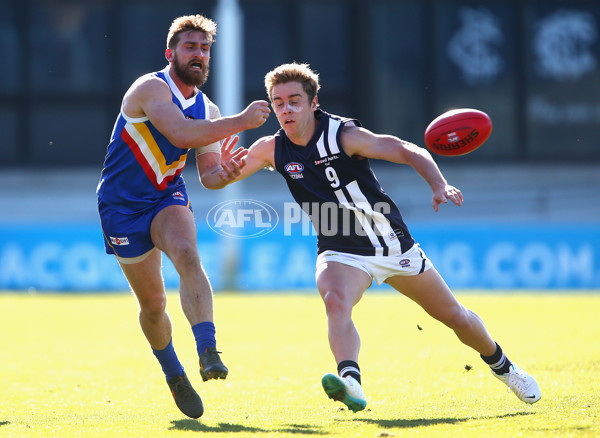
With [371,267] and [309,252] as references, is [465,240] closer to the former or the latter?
[309,252]

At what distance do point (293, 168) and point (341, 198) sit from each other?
0.38 m

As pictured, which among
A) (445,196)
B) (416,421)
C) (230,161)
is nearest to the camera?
(445,196)

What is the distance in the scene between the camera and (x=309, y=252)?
16.4 m

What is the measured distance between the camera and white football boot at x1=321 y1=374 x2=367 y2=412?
Answer: 5352 millimetres

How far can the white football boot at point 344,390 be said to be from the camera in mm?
5352

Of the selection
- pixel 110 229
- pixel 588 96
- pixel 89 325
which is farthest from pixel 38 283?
pixel 588 96

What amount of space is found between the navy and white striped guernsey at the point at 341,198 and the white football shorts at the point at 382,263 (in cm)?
4

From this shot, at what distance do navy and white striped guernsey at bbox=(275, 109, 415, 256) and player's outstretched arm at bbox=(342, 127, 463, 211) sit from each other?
9 cm

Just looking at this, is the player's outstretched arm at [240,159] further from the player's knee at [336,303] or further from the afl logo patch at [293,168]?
the player's knee at [336,303]

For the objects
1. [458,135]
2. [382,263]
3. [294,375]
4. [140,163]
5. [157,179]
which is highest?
[458,135]

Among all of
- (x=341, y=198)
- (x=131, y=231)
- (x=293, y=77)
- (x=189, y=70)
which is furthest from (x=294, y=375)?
(x=189, y=70)

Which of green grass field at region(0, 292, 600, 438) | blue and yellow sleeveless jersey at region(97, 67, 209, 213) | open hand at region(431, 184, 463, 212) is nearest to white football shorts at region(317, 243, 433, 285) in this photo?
open hand at region(431, 184, 463, 212)

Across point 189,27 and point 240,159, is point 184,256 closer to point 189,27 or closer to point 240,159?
point 240,159

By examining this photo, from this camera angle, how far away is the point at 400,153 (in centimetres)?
595
